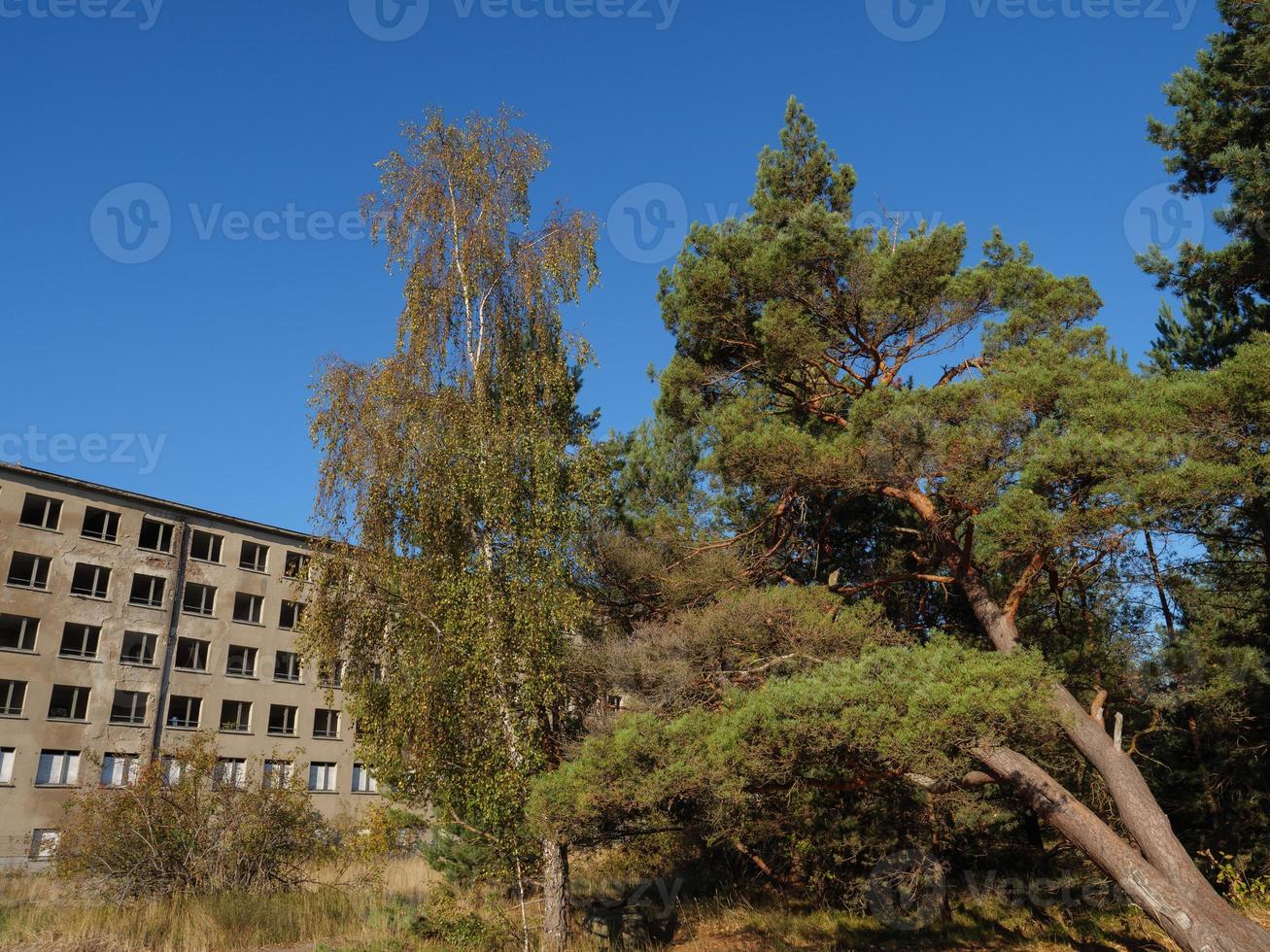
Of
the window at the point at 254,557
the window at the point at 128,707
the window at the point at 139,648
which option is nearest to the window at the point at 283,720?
the window at the point at 128,707

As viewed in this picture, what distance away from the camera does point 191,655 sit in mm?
37781

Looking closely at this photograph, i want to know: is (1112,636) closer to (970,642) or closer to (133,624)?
(970,642)

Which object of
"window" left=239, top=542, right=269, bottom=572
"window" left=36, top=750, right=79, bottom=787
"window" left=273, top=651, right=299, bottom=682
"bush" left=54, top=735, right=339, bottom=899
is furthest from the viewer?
"window" left=239, top=542, right=269, bottom=572

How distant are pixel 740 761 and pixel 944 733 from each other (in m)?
2.27

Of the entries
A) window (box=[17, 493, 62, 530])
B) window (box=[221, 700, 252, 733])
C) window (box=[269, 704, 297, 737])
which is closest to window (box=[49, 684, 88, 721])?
window (box=[221, 700, 252, 733])

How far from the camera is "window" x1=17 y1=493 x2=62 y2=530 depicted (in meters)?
34.5

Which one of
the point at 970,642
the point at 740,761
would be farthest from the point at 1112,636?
the point at 740,761

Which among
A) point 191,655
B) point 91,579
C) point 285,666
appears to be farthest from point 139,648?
point 285,666

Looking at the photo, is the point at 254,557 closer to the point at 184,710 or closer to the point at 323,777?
the point at 184,710

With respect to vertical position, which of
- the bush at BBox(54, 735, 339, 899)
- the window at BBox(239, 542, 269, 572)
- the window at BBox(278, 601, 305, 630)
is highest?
the window at BBox(239, 542, 269, 572)

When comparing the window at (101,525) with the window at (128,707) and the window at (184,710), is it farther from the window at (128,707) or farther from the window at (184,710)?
the window at (184,710)

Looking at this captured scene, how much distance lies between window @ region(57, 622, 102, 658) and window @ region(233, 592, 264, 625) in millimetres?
5846

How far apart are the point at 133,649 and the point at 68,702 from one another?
294 cm

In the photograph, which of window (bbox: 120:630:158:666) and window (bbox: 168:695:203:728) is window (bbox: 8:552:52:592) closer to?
window (bbox: 120:630:158:666)
